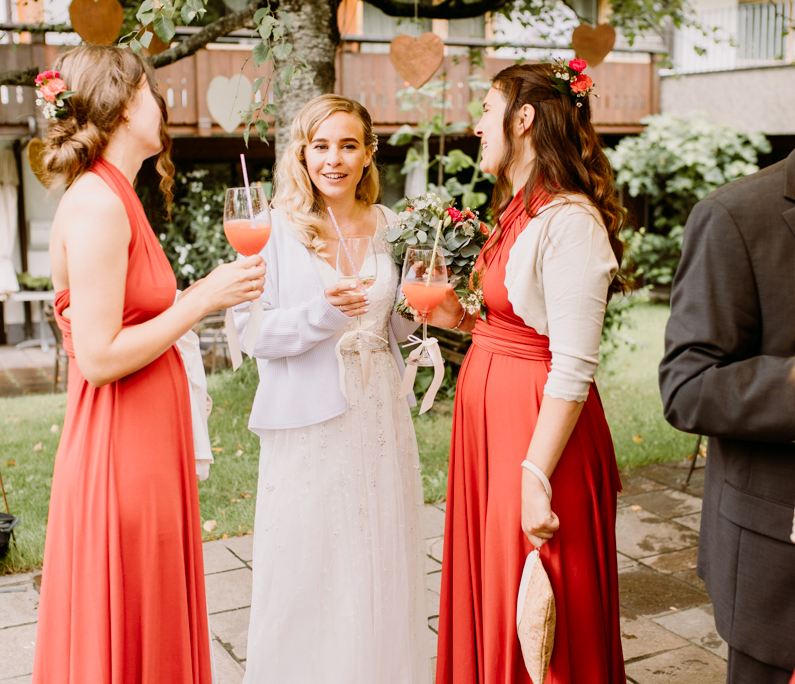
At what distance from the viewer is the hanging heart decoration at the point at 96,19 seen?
3684mm

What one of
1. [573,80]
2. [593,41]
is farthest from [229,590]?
[593,41]

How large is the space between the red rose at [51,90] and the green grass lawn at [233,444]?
121 inches

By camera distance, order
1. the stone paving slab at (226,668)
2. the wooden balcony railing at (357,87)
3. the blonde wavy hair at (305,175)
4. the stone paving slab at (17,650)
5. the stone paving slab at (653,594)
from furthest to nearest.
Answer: the wooden balcony railing at (357,87) → the stone paving slab at (653,594) → the stone paving slab at (17,650) → the stone paving slab at (226,668) → the blonde wavy hair at (305,175)

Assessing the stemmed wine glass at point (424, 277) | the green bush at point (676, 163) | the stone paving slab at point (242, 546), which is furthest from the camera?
the green bush at point (676, 163)

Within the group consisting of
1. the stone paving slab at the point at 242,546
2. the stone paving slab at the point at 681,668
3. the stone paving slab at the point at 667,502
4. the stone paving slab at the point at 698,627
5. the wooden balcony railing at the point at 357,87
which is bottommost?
the stone paving slab at the point at 242,546

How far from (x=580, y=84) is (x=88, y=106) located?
51.5 inches

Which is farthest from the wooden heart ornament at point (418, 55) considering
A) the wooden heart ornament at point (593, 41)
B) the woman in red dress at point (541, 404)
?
the woman in red dress at point (541, 404)

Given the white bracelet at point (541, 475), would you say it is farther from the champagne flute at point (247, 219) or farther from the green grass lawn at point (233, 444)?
the green grass lawn at point (233, 444)

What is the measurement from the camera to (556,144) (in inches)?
89.8

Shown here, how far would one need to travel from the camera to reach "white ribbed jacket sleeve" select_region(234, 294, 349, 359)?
2.60 metres

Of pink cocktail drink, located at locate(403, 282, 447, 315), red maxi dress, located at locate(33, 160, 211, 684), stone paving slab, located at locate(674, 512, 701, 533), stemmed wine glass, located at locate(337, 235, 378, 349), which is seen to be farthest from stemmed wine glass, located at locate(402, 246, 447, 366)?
stone paving slab, located at locate(674, 512, 701, 533)

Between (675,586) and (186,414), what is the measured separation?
2.83 metres

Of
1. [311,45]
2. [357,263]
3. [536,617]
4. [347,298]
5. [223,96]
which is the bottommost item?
[536,617]

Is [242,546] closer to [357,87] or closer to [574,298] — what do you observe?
[574,298]
